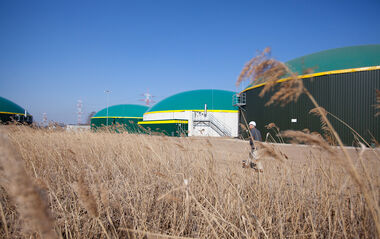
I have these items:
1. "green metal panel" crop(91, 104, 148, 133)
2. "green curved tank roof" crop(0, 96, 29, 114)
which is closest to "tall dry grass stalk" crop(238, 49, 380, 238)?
"green metal panel" crop(91, 104, 148, 133)

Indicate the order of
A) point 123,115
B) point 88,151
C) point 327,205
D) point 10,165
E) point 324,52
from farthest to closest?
point 123,115 → point 324,52 → point 88,151 → point 327,205 → point 10,165

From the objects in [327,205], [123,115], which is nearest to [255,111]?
[327,205]

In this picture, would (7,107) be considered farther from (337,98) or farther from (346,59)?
(346,59)

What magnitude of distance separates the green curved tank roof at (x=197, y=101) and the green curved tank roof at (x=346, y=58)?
52.5 feet

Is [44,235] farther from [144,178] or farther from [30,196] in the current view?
[144,178]

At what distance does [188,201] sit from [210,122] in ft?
94.1

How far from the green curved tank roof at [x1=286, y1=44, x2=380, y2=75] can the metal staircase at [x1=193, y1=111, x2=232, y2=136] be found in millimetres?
14611

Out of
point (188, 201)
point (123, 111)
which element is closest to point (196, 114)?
point (123, 111)

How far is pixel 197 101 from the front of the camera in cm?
3319

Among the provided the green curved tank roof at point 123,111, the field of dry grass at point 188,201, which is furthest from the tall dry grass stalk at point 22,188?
the green curved tank roof at point 123,111

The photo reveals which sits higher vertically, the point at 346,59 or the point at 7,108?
the point at 346,59

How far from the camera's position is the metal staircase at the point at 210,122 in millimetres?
29469

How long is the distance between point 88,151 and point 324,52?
19619mm

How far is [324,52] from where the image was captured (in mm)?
18203
